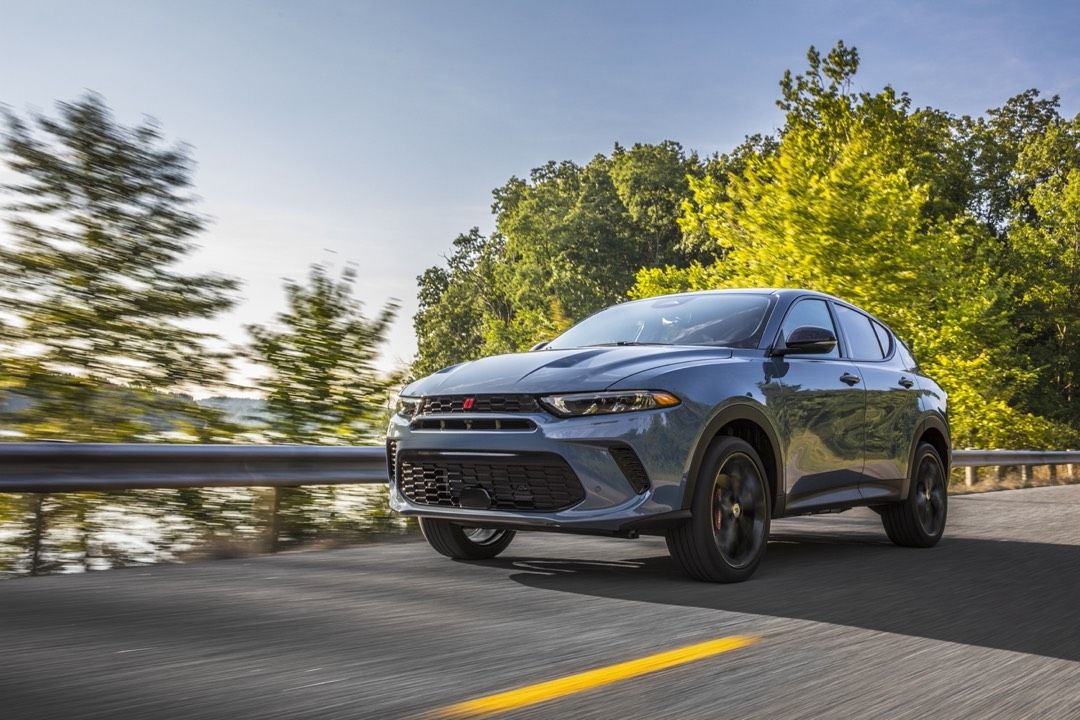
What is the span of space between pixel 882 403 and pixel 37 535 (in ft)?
18.1

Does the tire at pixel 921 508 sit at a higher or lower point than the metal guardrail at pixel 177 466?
lower

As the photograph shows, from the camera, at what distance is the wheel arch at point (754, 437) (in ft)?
19.0

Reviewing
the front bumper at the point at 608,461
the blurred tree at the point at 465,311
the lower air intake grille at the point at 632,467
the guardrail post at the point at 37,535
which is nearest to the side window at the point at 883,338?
the front bumper at the point at 608,461

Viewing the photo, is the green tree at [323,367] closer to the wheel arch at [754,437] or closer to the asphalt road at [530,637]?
the asphalt road at [530,637]

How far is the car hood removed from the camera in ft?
18.6

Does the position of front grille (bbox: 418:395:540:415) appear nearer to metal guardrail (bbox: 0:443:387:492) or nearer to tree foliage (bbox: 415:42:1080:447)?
metal guardrail (bbox: 0:443:387:492)

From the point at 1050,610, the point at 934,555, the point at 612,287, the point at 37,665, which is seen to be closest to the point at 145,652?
the point at 37,665

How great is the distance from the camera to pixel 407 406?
6.26 metres

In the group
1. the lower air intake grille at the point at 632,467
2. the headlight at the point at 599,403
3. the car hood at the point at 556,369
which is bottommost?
the lower air intake grille at the point at 632,467

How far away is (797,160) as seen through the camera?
28.4 m

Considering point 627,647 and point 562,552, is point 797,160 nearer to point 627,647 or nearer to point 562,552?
point 562,552

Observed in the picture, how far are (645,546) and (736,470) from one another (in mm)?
1924

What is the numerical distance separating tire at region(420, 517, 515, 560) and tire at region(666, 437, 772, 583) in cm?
138

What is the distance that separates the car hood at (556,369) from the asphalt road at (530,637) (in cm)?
103
